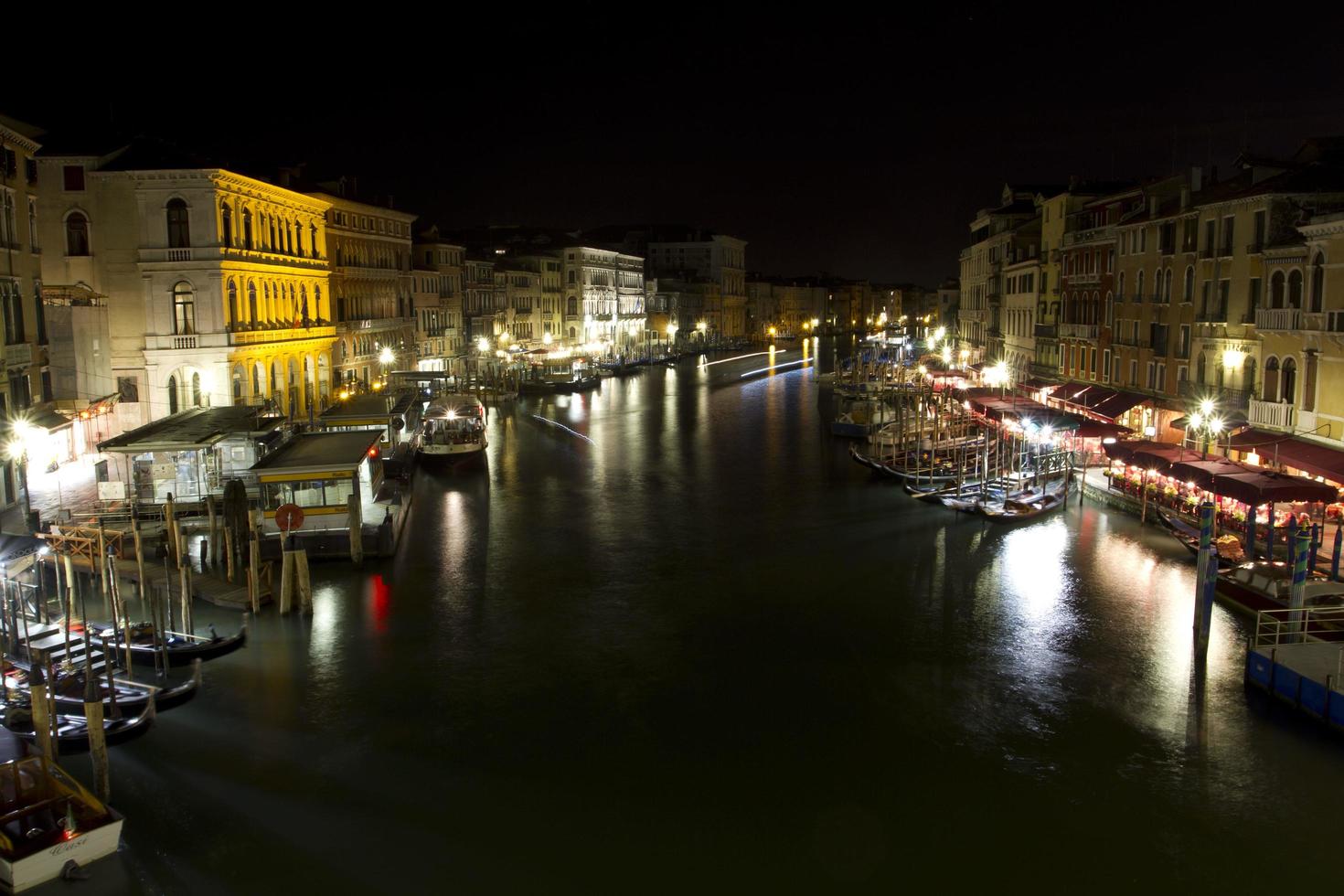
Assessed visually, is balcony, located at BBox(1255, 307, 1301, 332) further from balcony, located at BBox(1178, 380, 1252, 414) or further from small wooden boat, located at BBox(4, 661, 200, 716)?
small wooden boat, located at BBox(4, 661, 200, 716)

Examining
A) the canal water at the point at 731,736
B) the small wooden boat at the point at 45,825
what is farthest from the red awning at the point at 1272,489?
the small wooden boat at the point at 45,825

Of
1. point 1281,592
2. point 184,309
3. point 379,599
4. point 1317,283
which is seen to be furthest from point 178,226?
point 1317,283

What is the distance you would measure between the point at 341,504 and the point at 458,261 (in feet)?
127

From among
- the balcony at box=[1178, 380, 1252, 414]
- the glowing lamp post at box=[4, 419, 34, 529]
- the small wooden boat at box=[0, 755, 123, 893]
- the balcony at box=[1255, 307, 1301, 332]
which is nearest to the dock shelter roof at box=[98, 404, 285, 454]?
the glowing lamp post at box=[4, 419, 34, 529]

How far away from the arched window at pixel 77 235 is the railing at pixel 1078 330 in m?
30.9

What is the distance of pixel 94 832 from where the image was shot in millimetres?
9945

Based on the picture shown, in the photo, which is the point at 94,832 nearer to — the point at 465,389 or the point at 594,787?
the point at 594,787

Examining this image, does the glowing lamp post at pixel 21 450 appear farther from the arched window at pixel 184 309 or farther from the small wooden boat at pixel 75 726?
the arched window at pixel 184 309

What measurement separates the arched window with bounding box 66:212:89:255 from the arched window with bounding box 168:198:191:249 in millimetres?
2200

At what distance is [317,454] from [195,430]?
353cm

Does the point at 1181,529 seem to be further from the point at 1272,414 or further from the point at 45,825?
the point at 45,825

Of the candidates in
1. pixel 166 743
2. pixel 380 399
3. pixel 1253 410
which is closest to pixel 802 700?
pixel 166 743

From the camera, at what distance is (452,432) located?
33.8 metres

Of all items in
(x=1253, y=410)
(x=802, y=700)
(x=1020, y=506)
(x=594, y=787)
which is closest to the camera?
(x=594, y=787)
